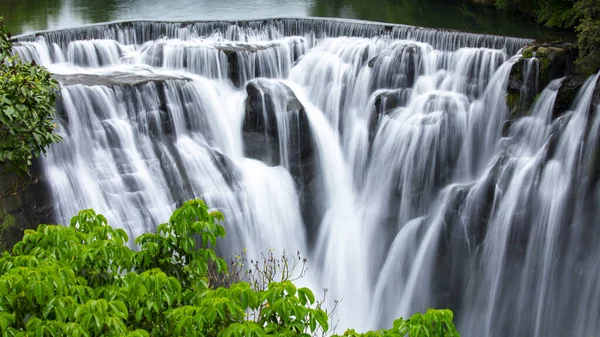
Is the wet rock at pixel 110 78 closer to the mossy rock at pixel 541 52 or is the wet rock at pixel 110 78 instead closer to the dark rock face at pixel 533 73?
the dark rock face at pixel 533 73

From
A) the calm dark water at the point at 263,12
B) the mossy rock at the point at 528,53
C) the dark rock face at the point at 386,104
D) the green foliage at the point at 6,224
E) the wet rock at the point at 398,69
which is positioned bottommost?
the green foliage at the point at 6,224

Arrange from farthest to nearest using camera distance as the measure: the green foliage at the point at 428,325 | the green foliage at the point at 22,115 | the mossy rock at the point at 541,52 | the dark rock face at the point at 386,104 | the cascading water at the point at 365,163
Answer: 1. the dark rock face at the point at 386,104
2. the mossy rock at the point at 541,52
3. the cascading water at the point at 365,163
4. the green foliage at the point at 22,115
5. the green foliage at the point at 428,325

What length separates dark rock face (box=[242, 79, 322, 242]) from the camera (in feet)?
68.5

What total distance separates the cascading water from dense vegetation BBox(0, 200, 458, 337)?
9864 millimetres

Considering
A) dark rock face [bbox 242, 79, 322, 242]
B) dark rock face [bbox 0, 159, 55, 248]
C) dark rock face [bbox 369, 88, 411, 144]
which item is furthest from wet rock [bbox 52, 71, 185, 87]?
dark rock face [bbox 369, 88, 411, 144]

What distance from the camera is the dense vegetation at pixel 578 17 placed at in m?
18.9

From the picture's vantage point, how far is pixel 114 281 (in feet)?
25.3

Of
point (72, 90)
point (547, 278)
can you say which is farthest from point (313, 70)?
point (547, 278)

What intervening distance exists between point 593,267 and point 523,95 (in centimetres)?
575

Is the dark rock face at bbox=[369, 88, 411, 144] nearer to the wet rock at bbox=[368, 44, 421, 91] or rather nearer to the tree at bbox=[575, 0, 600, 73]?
the wet rock at bbox=[368, 44, 421, 91]

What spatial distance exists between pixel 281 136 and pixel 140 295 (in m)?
14.3

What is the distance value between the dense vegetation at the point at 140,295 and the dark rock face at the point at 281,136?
12.6m

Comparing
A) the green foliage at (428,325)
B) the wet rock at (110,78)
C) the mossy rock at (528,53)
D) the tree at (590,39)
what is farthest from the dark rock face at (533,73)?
the green foliage at (428,325)

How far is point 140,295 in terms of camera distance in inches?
274
